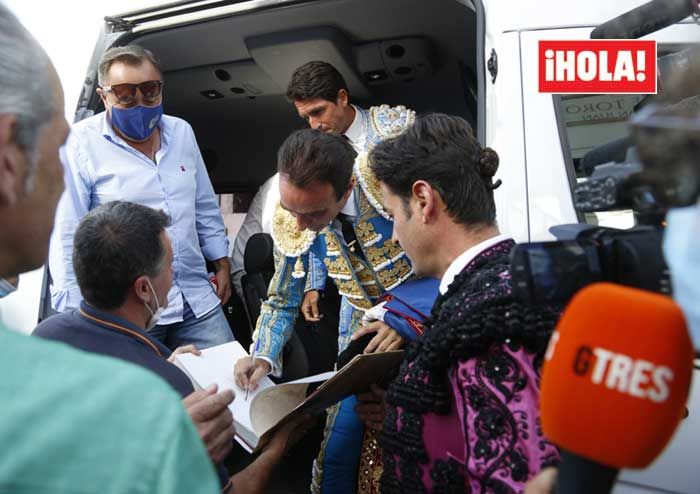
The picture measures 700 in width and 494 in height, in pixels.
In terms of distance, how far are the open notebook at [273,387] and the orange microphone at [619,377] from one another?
79 cm

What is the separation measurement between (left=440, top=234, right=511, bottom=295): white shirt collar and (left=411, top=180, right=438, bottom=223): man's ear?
4.3 inches

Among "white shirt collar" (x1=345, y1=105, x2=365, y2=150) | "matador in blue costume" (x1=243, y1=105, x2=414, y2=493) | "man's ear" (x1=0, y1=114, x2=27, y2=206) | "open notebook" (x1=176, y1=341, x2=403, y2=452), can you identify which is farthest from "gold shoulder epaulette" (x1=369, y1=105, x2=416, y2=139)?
"man's ear" (x1=0, y1=114, x2=27, y2=206)

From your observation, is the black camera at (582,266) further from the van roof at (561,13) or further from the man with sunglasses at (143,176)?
the man with sunglasses at (143,176)

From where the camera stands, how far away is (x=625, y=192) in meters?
0.81

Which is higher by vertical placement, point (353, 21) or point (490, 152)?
point (353, 21)

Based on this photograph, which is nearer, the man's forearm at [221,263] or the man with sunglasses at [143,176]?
the man with sunglasses at [143,176]

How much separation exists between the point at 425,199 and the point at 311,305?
1439 millimetres

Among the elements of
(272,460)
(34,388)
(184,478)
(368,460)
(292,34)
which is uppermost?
(292,34)

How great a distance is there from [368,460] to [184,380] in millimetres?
728

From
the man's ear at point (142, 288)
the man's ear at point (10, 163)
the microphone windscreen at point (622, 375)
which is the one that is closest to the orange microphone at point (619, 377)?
the microphone windscreen at point (622, 375)

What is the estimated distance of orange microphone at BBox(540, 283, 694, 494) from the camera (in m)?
0.73

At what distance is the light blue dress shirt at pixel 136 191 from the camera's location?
2802 mm

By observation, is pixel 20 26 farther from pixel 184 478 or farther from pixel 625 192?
pixel 625 192

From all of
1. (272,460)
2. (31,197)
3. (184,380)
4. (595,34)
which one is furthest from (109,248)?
(595,34)
